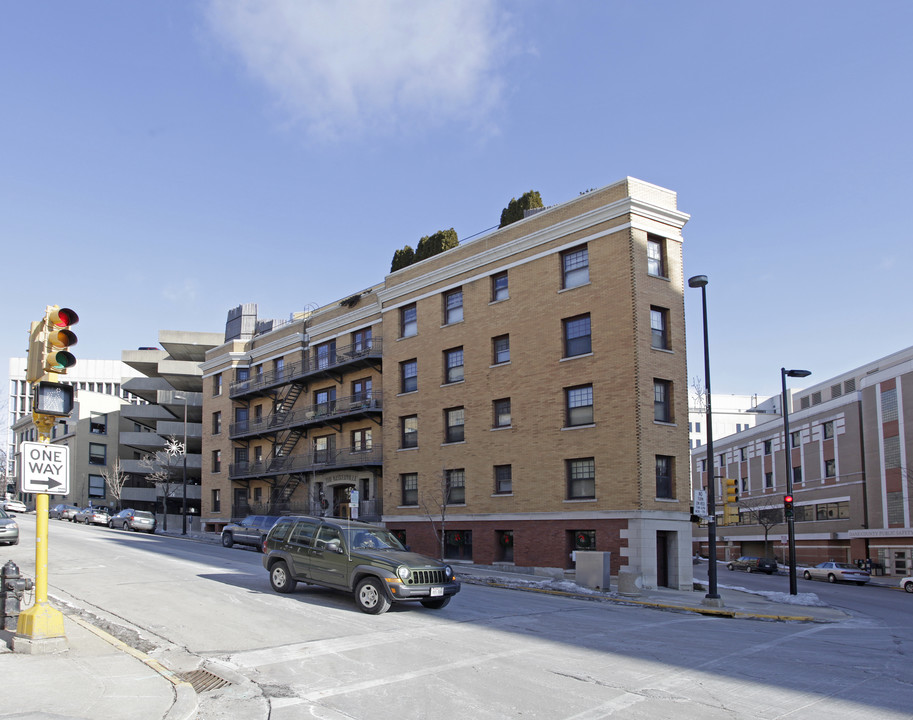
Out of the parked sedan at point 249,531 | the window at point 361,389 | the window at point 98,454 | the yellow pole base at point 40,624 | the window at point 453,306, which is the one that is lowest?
the parked sedan at point 249,531

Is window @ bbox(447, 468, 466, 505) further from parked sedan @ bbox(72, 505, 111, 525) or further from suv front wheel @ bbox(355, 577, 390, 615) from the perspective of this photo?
parked sedan @ bbox(72, 505, 111, 525)

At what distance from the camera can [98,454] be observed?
78.8 meters

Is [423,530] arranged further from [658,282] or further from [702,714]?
[702,714]

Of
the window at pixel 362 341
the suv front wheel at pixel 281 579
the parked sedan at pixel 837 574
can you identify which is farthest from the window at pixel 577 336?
the parked sedan at pixel 837 574

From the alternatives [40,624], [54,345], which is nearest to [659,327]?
[54,345]

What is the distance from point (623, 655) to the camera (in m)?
11.9

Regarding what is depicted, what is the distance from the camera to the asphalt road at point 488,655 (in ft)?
29.0

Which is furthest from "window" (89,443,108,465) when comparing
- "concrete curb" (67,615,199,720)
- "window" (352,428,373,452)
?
"concrete curb" (67,615,199,720)

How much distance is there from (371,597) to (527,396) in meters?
17.1

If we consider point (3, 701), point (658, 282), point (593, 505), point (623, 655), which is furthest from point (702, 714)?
point (658, 282)

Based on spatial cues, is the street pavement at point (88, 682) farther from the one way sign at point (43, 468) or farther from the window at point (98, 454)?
the window at point (98, 454)

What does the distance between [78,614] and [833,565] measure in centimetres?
4411

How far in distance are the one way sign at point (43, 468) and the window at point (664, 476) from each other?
21.3 meters

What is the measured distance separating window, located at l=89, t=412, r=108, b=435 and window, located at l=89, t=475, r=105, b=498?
447 centimetres
